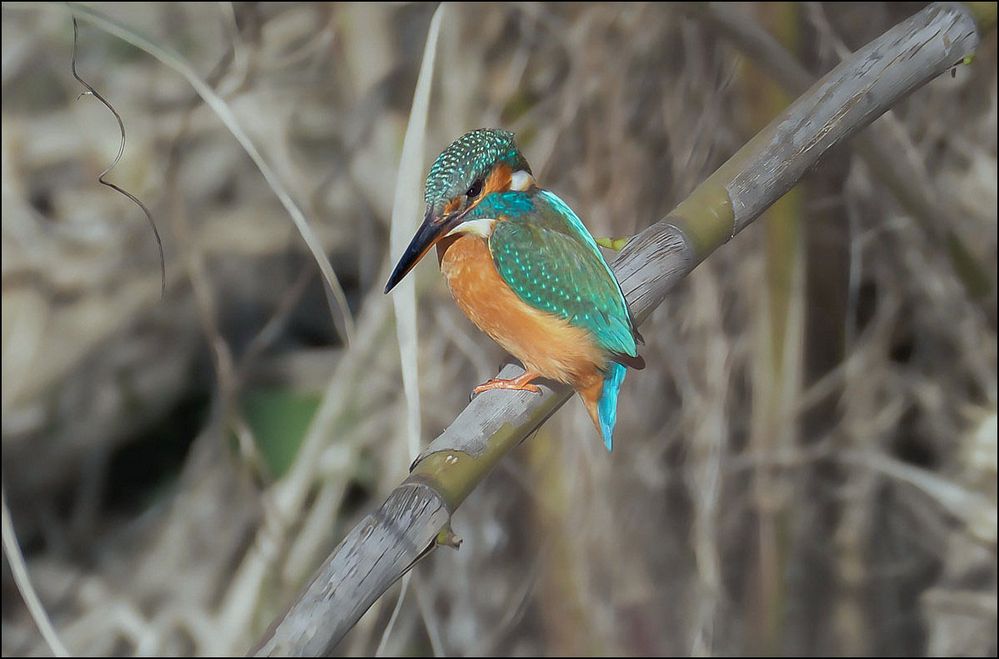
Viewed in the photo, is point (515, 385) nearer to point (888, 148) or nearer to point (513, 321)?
point (513, 321)

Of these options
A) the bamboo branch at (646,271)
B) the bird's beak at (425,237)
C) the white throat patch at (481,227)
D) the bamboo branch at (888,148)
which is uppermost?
the bird's beak at (425,237)

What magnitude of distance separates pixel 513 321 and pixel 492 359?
923 millimetres

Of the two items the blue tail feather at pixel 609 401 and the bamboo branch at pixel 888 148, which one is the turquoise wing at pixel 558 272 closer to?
the blue tail feather at pixel 609 401

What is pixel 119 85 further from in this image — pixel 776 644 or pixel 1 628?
pixel 776 644

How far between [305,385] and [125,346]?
328 mm

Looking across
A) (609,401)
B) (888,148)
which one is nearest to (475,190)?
(609,401)

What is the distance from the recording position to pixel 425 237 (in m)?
0.44

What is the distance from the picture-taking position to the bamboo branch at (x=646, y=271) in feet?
1.42

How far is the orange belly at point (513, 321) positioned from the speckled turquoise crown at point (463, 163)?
0.13 ft

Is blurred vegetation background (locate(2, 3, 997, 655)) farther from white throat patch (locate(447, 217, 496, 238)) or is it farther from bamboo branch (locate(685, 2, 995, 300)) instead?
white throat patch (locate(447, 217, 496, 238))

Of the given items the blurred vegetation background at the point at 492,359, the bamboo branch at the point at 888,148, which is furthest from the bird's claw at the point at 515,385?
the blurred vegetation background at the point at 492,359

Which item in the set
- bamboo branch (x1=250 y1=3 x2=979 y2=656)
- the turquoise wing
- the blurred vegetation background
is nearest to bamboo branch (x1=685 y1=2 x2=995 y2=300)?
the blurred vegetation background

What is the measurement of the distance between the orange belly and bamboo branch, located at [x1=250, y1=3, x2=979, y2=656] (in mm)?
14

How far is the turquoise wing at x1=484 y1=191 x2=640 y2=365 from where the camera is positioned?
49 centimetres
